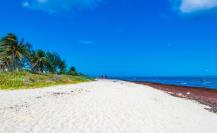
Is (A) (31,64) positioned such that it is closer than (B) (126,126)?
No

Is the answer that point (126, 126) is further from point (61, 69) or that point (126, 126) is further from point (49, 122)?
point (61, 69)

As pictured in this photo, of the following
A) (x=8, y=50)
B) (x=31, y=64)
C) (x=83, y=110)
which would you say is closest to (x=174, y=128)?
(x=83, y=110)

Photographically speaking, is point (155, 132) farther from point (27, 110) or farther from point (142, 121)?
point (27, 110)

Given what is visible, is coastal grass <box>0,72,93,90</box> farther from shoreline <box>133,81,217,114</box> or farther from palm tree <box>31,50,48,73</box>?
palm tree <box>31,50,48,73</box>

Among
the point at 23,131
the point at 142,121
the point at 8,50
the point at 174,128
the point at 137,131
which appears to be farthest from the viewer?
the point at 8,50

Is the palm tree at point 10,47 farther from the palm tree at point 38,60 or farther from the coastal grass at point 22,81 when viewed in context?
the palm tree at point 38,60

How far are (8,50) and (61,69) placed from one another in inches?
1961

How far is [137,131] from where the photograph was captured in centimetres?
962

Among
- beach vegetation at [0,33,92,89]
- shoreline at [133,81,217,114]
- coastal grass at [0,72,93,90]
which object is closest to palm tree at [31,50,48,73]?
beach vegetation at [0,33,92,89]

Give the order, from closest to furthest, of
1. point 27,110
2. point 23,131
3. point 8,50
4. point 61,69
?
point 23,131, point 27,110, point 8,50, point 61,69

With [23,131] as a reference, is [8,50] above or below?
above

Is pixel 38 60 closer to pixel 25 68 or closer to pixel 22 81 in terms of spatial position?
pixel 25 68

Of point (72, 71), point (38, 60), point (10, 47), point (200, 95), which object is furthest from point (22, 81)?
point (72, 71)

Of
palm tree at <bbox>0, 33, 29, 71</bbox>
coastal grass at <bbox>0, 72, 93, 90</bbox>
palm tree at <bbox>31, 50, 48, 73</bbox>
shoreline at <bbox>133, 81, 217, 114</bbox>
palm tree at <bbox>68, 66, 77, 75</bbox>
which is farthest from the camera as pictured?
palm tree at <bbox>68, 66, 77, 75</bbox>
